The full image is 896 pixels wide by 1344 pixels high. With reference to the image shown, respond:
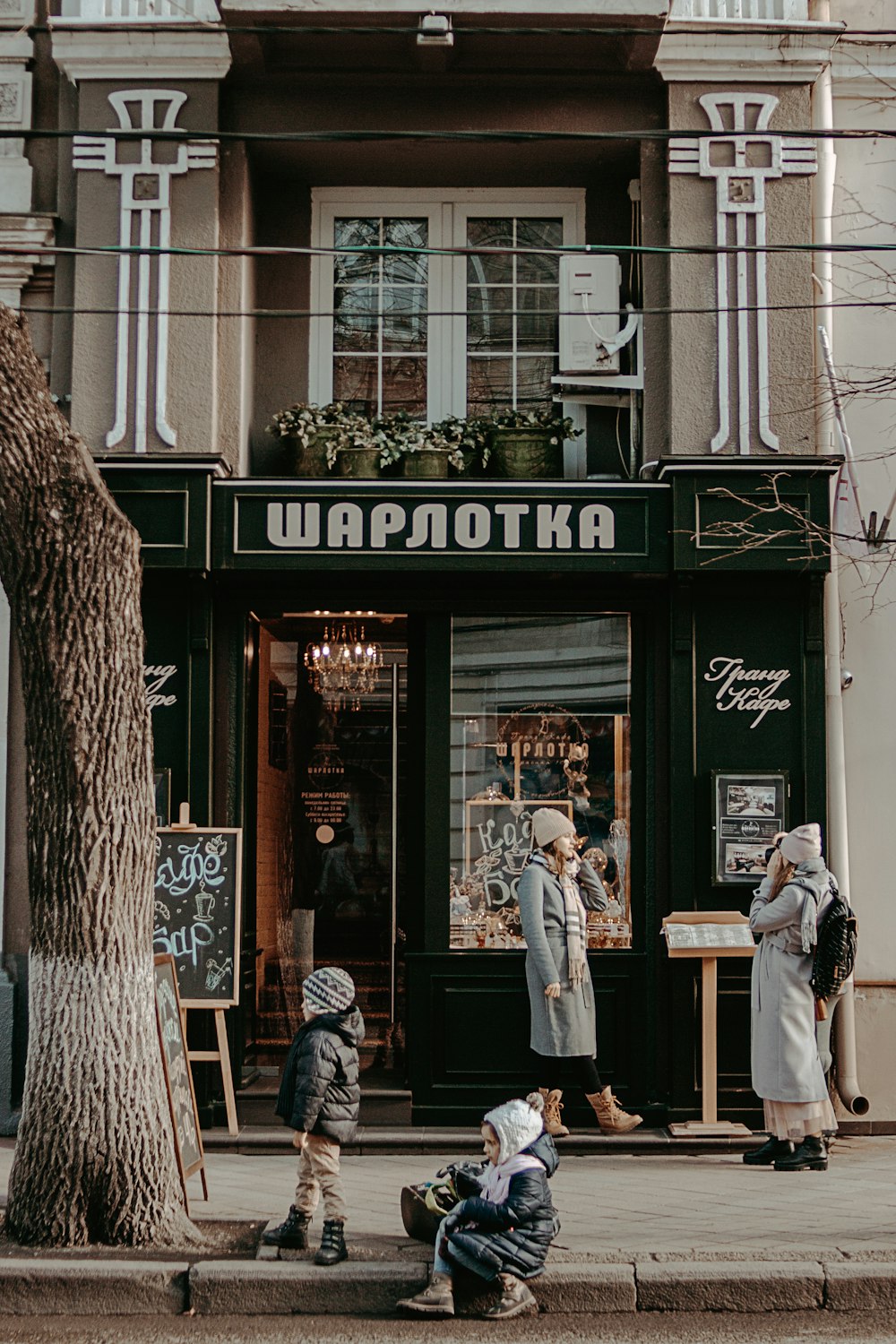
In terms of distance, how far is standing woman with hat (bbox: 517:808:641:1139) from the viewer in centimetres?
973

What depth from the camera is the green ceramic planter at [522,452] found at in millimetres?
10969

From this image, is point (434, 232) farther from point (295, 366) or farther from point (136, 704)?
point (136, 704)

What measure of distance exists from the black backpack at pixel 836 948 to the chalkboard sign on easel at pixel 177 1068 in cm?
369

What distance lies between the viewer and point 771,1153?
366 inches

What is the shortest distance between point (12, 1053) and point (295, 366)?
5266 mm

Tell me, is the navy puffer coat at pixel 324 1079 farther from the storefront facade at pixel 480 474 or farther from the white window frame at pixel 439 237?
the white window frame at pixel 439 237

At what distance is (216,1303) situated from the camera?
683 centimetres

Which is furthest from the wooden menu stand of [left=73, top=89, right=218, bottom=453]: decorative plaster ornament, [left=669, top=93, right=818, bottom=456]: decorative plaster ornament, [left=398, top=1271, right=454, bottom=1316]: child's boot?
[left=73, top=89, right=218, bottom=453]: decorative plaster ornament

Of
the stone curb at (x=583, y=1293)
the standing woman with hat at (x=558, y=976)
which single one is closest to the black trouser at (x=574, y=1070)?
the standing woman with hat at (x=558, y=976)

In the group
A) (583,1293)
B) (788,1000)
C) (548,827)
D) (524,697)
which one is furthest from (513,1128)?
(524,697)

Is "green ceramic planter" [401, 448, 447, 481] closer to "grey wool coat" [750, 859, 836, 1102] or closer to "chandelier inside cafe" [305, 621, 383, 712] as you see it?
"chandelier inside cafe" [305, 621, 383, 712]

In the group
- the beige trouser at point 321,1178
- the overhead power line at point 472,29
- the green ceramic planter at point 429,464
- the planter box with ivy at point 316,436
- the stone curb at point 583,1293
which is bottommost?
the stone curb at point 583,1293

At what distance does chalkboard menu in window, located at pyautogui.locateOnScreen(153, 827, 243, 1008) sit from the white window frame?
3463 millimetres

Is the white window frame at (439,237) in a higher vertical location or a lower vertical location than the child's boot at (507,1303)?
higher
